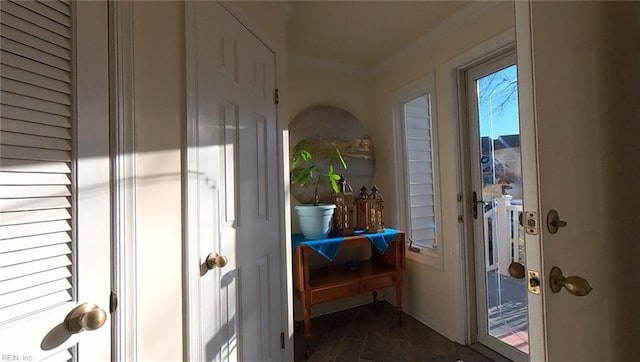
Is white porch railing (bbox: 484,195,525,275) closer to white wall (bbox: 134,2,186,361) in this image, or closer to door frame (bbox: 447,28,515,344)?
door frame (bbox: 447,28,515,344)

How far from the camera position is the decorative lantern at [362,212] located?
8.12ft

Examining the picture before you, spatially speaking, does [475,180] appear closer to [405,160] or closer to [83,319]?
[405,160]

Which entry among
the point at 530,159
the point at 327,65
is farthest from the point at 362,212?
the point at 530,159

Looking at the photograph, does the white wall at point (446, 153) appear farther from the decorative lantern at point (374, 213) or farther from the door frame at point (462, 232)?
the decorative lantern at point (374, 213)

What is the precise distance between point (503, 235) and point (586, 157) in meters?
1.29

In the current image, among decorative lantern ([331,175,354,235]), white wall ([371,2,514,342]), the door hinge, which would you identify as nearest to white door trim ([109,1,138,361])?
the door hinge

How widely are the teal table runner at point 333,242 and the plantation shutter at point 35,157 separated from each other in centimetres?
149

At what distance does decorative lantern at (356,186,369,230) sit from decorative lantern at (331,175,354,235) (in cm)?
11

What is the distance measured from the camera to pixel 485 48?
1.88 meters

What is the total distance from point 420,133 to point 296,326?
202 cm

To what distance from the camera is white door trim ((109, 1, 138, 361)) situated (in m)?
0.82

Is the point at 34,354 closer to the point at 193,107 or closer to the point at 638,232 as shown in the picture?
the point at 193,107

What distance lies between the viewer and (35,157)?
0.67 metres

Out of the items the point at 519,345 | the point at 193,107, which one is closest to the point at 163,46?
the point at 193,107
